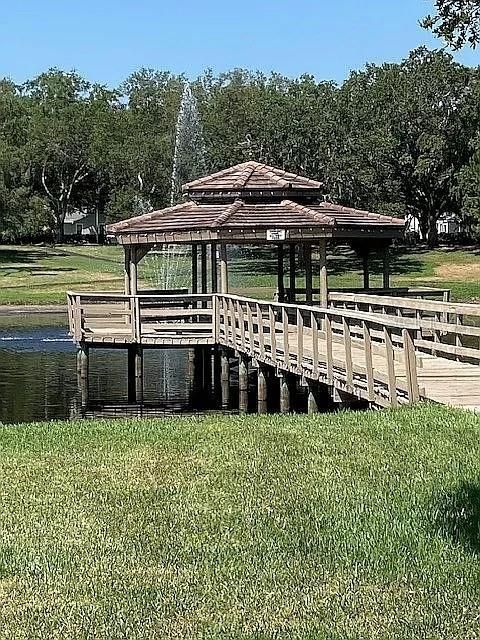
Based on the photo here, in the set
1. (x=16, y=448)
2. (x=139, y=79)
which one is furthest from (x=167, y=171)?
(x=16, y=448)

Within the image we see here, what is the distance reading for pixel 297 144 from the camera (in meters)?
54.0

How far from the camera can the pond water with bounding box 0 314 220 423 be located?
1850cm

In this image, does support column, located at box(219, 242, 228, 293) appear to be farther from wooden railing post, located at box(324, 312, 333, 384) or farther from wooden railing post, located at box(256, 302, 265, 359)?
wooden railing post, located at box(324, 312, 333, 384)

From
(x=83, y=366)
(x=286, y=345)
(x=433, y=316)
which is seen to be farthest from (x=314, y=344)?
(x=83, y=366)

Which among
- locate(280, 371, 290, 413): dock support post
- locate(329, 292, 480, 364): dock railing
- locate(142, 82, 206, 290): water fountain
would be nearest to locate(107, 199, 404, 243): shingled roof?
locate(329, 292, 480, 364): dock railing

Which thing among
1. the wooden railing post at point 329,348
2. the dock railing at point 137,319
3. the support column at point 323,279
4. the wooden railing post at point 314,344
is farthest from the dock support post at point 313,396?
the dock railing at point 137,319

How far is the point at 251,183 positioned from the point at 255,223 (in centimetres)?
207

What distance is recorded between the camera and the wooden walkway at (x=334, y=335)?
1232cm

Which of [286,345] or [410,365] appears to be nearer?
[410,365]

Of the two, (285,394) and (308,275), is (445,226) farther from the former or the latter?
(285,394)

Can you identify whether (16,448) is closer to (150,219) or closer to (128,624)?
(128,624)

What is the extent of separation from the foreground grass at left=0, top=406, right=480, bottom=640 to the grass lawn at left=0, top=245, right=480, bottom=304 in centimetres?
3092

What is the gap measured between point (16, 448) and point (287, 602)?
4745mm

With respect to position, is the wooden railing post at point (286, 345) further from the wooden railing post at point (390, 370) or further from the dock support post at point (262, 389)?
the wooden railing post at point (390, 370)
